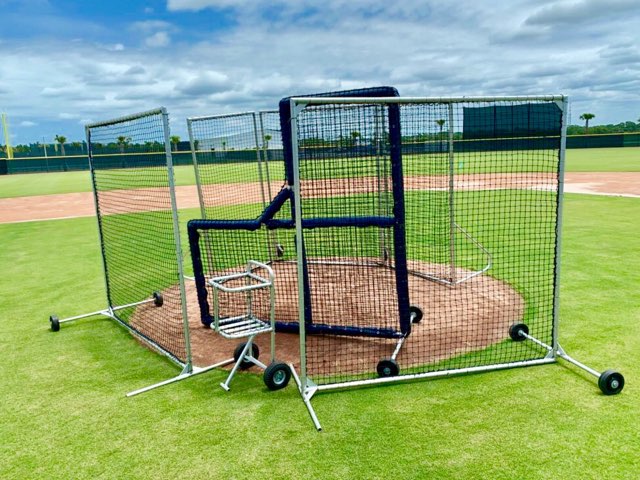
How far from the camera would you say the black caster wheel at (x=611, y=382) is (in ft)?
14.5

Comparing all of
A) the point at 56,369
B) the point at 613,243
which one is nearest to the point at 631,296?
the point at 613,243

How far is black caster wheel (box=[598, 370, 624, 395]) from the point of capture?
441cm

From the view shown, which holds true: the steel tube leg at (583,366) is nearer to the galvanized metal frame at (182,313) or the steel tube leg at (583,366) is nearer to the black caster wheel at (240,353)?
the black caster wheel at (240,353)

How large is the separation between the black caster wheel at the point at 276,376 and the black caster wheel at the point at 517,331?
2704 mm

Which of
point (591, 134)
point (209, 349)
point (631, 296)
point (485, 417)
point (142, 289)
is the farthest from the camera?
point (591, 134)

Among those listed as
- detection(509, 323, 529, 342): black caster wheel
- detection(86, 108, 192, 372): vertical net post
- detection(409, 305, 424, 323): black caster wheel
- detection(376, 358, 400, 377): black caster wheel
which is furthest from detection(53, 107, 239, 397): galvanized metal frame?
detection(509, 323, 529, 342): black caster wheel

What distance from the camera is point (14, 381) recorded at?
520 centimetres

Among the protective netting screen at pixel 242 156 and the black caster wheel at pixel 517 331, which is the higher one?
the protective netting screen at pixel 242 156

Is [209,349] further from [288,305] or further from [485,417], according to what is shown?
[485,417]

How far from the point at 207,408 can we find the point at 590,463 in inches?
122

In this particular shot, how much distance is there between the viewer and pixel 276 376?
4.74 m

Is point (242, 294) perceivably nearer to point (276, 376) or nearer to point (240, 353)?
point (240, 353)

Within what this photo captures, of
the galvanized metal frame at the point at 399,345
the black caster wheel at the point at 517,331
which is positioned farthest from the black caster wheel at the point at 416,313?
the black caster wheel at the point at 517,331

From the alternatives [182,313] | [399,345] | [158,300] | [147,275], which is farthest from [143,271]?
[399,345]
